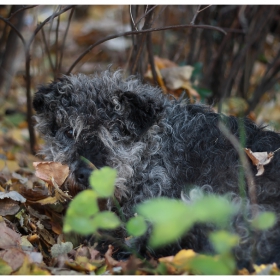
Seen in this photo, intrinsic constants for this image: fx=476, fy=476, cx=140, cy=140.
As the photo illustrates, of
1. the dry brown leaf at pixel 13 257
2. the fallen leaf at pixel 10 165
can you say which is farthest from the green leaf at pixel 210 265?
the fallen leaf at pixel 10 165

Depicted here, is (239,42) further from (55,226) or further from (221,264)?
(221,264)

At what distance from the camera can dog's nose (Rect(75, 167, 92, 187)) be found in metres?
3.93

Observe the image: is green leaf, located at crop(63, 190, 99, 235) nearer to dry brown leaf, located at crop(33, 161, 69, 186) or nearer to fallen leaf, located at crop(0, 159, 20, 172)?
dry brown leaf, located at crop(33, 161, 69, 186)

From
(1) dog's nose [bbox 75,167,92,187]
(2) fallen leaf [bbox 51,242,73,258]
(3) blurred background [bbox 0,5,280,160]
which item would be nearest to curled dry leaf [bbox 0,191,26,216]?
(2) fallen leaf [bbox 51,242,73,258]

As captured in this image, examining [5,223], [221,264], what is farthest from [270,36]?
[221,264]

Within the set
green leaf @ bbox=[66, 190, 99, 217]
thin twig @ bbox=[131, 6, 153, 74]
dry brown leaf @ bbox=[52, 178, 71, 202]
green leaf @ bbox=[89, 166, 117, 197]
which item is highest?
thin twig @ bbox=[131, 6, 153, 74]

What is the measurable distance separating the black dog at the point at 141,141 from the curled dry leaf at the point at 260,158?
6 centimetres

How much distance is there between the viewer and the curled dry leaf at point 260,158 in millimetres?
4010

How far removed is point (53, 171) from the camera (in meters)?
4.16

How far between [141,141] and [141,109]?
0.34 m

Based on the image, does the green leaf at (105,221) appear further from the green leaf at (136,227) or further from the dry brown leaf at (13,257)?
the dry brown leaf at (13,257)

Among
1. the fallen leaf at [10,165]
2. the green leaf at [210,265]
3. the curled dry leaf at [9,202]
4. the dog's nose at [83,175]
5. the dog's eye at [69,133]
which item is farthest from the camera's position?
the fallen leaf at [10,165]

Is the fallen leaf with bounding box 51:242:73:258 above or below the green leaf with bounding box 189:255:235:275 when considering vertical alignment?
below

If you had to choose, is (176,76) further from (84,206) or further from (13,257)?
(84,206)
